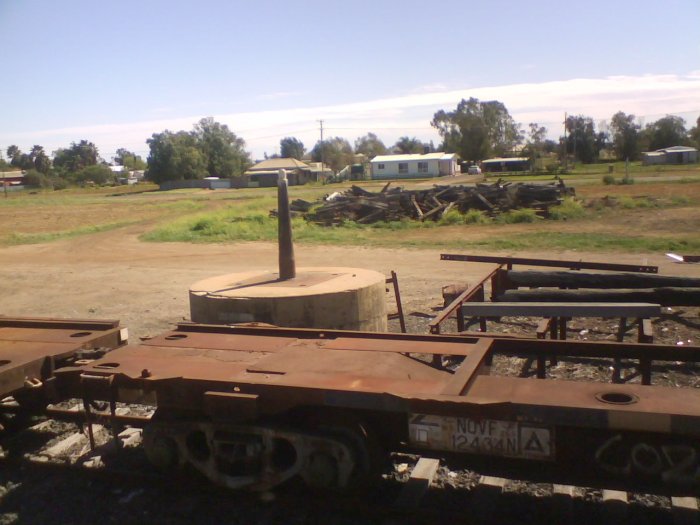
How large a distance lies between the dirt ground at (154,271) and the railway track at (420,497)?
595 cm

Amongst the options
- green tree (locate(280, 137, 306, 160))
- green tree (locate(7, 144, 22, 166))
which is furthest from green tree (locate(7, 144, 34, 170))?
green tree (locate(280, 137, 306, 160))

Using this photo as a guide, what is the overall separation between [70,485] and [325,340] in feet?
6.62

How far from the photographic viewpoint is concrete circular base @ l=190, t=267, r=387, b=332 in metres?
7.66

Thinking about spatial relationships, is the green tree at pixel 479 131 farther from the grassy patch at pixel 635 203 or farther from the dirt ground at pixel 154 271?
the dirt ground at pixel 154 271

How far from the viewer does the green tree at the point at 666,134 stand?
364 ft

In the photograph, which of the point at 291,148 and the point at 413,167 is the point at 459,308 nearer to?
the point at 413,167

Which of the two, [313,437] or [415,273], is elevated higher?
[313,437]

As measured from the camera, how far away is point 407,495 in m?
4.38

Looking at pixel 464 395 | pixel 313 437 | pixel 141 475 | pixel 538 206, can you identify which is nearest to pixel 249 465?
pixel 313 437

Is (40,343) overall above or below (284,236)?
below

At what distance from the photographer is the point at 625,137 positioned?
10369cm

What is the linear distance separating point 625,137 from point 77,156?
110m

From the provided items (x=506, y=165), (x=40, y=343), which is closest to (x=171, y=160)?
(x=506, y=165)

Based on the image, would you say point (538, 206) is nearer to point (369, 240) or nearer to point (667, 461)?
point (369, 240)
